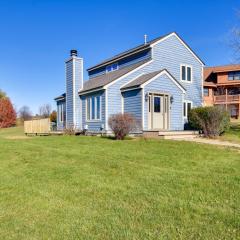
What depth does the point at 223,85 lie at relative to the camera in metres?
44.0

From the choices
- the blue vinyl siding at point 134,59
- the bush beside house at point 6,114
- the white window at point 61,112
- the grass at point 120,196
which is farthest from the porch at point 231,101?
the bush beside house at point 6,114

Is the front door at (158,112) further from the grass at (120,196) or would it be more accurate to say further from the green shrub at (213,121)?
the grass at (120,196)

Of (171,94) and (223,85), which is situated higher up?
(223,85)

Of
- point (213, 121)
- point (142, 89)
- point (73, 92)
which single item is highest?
point (73, 92)

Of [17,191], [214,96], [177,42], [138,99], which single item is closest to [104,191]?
[17,191]

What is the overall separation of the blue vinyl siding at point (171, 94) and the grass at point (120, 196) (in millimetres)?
9036

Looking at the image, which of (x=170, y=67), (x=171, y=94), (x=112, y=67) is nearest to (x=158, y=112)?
(x=171, y=94)

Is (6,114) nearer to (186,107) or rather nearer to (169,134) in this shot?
(186,107)

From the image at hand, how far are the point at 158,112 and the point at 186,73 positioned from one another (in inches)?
261

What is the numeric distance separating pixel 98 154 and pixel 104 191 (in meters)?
4.25

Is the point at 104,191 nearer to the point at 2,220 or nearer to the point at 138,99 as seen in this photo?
the point at 2,220

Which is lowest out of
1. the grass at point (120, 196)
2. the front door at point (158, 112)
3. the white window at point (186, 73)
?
the grass at point (120, 196)

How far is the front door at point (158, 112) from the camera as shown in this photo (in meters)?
19.4

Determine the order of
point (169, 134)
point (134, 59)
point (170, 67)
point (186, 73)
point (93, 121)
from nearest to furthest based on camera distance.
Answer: point (169, 134)
point (93, 121)
point (170, 67)
point (134, 59)
point (186, 73)
